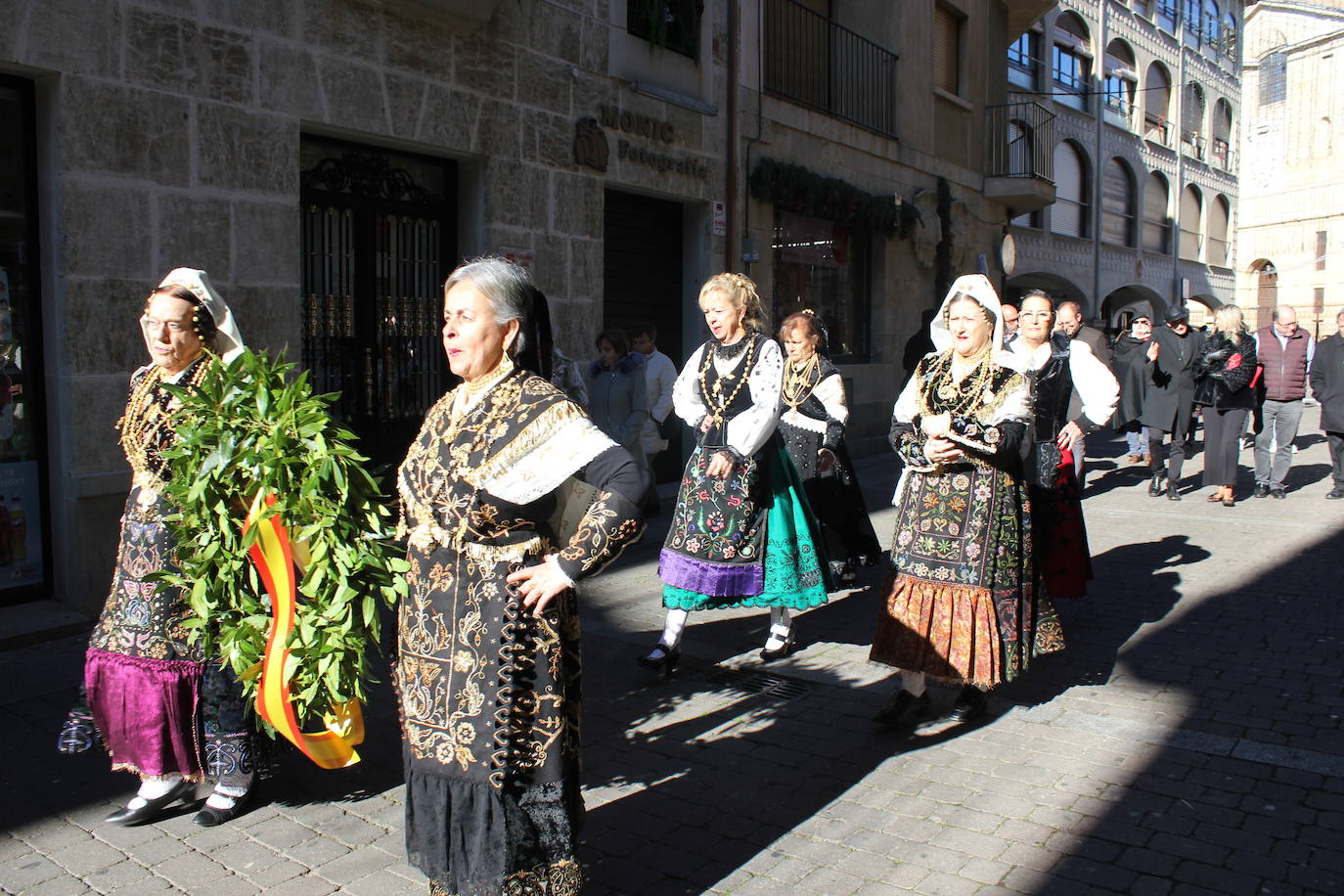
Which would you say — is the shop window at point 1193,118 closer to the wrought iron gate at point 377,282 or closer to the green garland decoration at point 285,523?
the wrought iron gate at point 377,282

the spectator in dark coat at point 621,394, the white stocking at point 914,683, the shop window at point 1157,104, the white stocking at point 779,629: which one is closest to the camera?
the white stocking at point 914,683

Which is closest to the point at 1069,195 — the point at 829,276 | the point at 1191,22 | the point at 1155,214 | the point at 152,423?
the point at 1155,214

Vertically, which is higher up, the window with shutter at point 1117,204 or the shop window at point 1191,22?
the shop window at point 1191,22

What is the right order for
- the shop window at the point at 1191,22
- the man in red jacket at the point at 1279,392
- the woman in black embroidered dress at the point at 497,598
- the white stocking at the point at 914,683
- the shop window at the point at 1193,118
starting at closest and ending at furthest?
the woman in black embroidered dress at the point at 497,598 < the white stocking at the point at 914,683 < the man in red jacket at the point at 1279,392 < the shop window at the point at 1191,22 < the shop window at the point at 1193,118

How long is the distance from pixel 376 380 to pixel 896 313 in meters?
9.01

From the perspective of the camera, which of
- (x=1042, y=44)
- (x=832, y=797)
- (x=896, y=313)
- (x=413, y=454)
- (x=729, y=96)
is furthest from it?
(x=1042, y=44)

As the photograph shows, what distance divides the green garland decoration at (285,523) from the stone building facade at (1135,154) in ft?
74.5

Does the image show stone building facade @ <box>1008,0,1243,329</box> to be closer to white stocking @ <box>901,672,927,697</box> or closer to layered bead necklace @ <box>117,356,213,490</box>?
white stocking @ <box>901,672,927,697</box>

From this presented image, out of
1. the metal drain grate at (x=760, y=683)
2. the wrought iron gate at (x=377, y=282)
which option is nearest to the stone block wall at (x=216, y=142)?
the wrought iron gate at (x=377, y=282)

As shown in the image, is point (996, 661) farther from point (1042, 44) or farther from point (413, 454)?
point (1042, 44)

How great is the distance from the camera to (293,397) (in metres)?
3.04

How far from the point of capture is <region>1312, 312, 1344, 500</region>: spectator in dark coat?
10.8 m

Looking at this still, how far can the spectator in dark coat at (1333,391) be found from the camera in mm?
10836

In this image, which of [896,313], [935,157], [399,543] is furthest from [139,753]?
[935,157]
